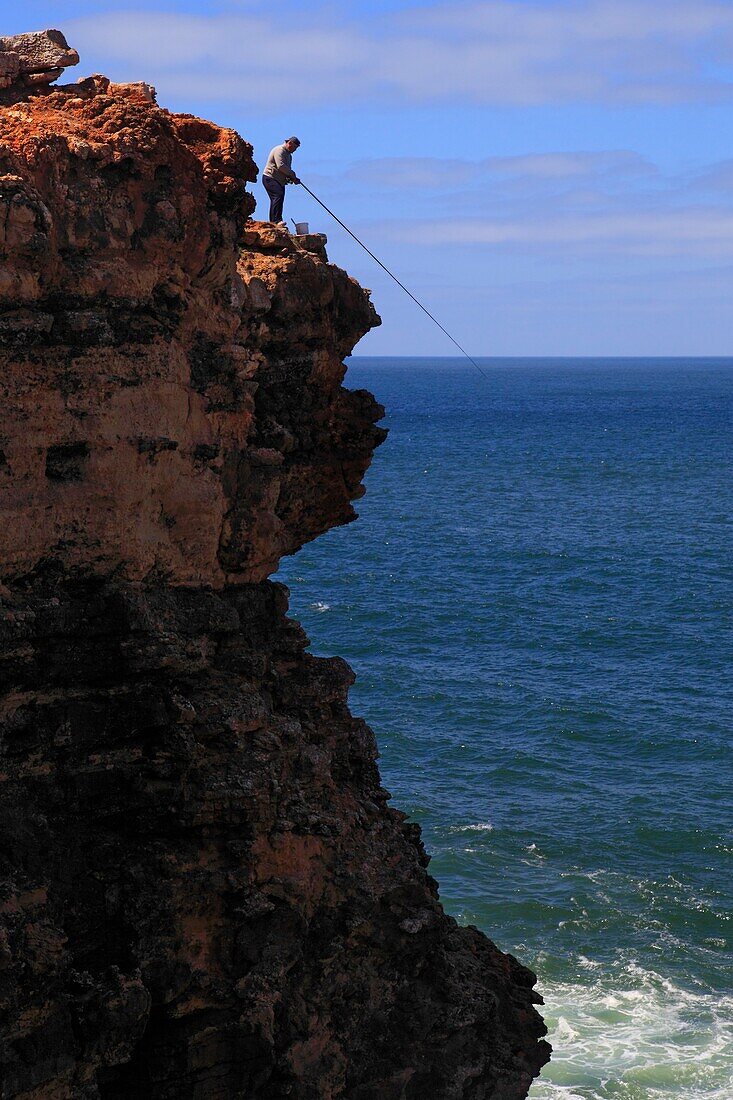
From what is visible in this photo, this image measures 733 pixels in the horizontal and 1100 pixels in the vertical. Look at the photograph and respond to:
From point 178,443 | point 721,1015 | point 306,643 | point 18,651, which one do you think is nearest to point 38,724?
point 18,651

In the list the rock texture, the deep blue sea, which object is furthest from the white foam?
the rock texture

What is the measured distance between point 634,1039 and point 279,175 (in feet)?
61.8

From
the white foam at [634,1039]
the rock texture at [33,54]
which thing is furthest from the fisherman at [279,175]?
the white foam at [634,1039]

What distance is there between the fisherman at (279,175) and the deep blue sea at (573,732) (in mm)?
17083

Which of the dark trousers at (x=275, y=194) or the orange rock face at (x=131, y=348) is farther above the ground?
the dark trousers at (x=275, y=194)

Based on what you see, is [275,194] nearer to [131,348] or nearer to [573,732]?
[131,348]

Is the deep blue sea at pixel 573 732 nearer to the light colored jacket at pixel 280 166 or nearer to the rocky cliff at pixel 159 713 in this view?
the rocky cliff at pixel 159 713

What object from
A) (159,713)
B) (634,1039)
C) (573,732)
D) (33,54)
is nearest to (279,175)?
(33,54)

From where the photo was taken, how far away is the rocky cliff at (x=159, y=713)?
13219 mm

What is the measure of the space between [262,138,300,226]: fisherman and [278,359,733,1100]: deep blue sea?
17083 mm

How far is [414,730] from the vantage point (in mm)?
46406

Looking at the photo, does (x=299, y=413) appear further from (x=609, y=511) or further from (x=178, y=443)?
(x=609, y=511)

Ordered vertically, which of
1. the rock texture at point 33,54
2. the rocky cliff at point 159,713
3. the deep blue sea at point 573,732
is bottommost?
the deep blue sea at point 573,732

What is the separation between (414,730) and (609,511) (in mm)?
50177
